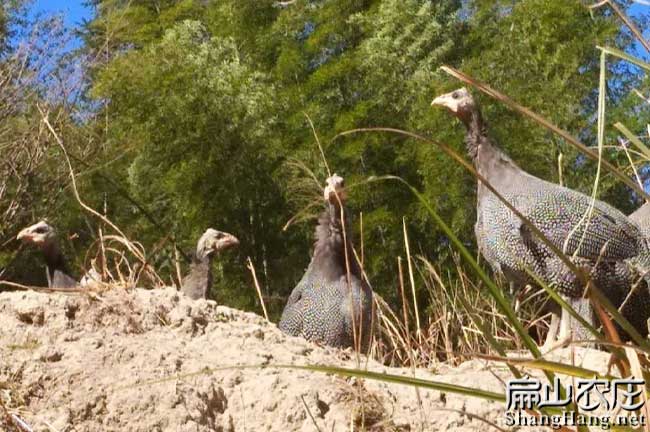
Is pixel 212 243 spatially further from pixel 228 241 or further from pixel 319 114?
pixel 319 114

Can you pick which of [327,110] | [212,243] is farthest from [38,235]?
[327,110]

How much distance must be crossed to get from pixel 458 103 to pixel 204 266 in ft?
9.59

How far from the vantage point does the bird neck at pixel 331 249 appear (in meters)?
6.39

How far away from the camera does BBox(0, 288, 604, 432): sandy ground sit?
2887 millimetres

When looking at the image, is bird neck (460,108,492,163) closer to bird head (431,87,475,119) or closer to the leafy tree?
bird head (431,87,475,119)

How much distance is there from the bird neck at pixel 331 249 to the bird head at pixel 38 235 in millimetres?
3564

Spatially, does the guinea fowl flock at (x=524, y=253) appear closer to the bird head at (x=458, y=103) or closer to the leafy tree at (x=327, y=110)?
the bird head at (x=458, y=103)

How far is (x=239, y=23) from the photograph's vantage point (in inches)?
587

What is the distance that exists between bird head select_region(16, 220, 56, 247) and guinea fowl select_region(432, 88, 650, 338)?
15.9 ft

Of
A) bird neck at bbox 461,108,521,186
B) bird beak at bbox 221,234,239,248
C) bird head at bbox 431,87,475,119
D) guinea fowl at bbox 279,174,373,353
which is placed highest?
bird head at bbox 431,87,475,119

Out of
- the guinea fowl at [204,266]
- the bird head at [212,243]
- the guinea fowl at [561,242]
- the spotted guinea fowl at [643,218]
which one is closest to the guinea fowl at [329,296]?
the guinea fowl at [561,242]

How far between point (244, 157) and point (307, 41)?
61.7 inches

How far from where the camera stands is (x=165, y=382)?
115 inches

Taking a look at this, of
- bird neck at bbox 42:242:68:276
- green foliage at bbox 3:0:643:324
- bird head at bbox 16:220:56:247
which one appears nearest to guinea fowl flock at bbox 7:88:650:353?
bird neck at bbox 42:242:68:276
